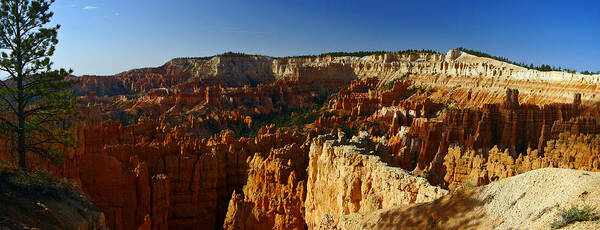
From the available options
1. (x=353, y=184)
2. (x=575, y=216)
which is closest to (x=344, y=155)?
(x=353, y=184)

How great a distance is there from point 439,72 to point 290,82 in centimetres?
3111

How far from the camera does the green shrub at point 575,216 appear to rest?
5.82 m

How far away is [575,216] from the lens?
5871mm

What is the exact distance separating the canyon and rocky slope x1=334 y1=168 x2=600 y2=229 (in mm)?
143

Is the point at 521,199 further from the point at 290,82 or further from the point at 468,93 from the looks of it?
the point at 290,82

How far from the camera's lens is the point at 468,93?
52.0 meters

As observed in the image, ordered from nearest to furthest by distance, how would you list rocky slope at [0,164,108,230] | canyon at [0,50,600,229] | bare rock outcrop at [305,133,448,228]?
1. rocky slope at [0,164,108,230]
2. bare rock outcrop at [305,133,448,228]
3. canyon at [0,50,600,229]

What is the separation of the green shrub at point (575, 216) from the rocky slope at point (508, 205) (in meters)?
0.09

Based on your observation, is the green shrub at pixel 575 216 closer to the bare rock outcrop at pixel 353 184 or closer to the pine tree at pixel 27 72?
the bare rock outcrop at pixel 353 184

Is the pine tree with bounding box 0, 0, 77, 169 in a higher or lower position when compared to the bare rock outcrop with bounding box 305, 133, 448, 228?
higher

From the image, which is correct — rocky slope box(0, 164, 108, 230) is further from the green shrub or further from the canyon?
the green shrub

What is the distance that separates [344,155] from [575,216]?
9.40 m

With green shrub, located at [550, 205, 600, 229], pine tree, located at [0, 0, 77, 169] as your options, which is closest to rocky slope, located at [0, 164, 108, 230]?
pine tree, located at [0, 0, 77, 169]

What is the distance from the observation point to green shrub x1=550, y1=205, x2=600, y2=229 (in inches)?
229
